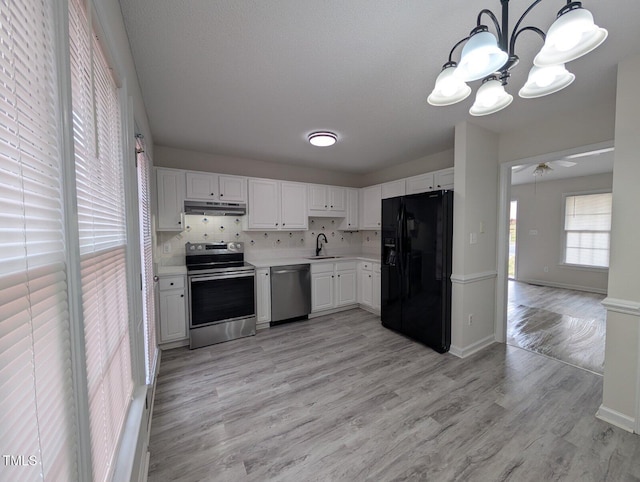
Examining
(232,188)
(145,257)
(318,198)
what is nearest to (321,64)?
(145,257)

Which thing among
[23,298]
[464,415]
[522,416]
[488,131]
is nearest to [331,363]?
[464,415]

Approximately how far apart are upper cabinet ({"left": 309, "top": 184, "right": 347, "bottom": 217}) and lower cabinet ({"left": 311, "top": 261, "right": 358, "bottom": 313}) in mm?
916

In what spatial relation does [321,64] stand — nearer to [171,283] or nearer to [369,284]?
[171,283]

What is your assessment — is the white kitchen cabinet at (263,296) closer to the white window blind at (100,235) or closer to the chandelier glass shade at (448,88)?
the white window blind at (100,235)

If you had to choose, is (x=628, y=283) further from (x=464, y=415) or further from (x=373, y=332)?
(x=373, y=332)

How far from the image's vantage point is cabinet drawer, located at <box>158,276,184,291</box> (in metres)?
2.86

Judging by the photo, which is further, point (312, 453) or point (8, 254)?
point (312, 453)

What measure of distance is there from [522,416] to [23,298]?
9.21 ft

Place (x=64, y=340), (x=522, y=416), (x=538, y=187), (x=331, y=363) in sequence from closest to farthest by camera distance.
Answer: (x=64, y=340) → (x=522, y=416) → (x=331, y=363) → (x=538, y=187)

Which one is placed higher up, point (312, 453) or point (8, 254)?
point (8, 254)

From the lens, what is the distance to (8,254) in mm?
427

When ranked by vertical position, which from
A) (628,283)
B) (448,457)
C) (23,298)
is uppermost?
(23,298)

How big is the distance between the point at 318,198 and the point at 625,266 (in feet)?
11.3

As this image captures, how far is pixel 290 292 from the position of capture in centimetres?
370
